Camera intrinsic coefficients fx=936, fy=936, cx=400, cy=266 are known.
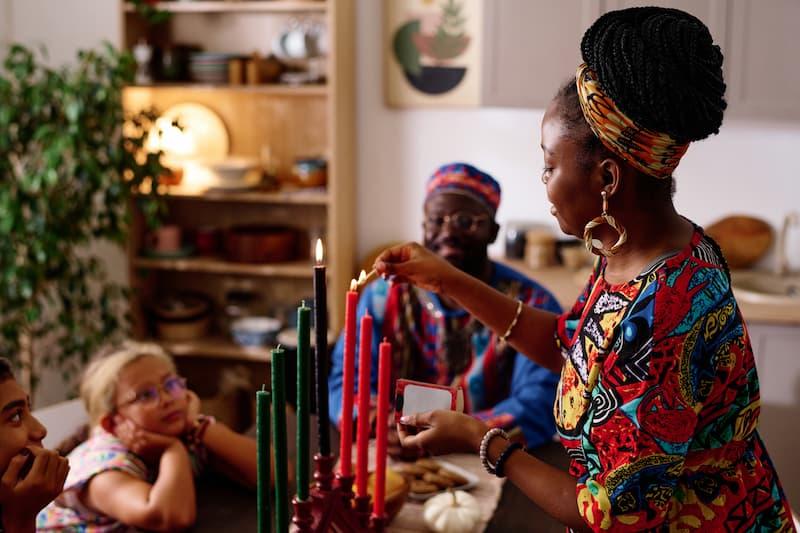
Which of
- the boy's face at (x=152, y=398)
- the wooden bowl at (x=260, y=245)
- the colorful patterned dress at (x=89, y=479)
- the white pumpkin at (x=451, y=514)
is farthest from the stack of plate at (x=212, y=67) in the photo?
the white pumpkin at (x=451, y=514)

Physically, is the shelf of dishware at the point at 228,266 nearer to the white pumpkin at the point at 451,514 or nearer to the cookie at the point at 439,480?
the cookie at the point at 439,480

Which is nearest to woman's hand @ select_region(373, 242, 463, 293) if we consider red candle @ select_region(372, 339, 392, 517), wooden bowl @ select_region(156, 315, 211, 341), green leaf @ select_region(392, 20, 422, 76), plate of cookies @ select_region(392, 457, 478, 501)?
red candle @ select_region(372, 339, 392, 517)

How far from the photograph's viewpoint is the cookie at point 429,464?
1604mm

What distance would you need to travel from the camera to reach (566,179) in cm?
107

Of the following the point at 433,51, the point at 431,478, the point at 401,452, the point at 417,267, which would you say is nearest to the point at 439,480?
the point at 431,478

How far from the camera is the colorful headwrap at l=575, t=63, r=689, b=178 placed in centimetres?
99

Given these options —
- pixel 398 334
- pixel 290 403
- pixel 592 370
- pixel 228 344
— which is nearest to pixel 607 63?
pixel 592 370

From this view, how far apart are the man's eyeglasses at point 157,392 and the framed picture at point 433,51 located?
2242 millimetres

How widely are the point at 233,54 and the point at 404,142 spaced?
77 centimetres

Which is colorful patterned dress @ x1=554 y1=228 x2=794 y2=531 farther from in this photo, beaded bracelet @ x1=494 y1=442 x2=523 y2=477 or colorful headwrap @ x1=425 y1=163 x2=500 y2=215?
colorful headwrap @ x1=425 y1=163 x2=500 y2=215

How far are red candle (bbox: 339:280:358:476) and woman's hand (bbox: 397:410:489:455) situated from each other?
10 cm

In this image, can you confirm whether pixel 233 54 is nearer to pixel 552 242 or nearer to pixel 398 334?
pixel 552 242

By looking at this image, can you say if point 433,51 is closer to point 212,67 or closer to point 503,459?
point 212,67

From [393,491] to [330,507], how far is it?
0.31 metres
